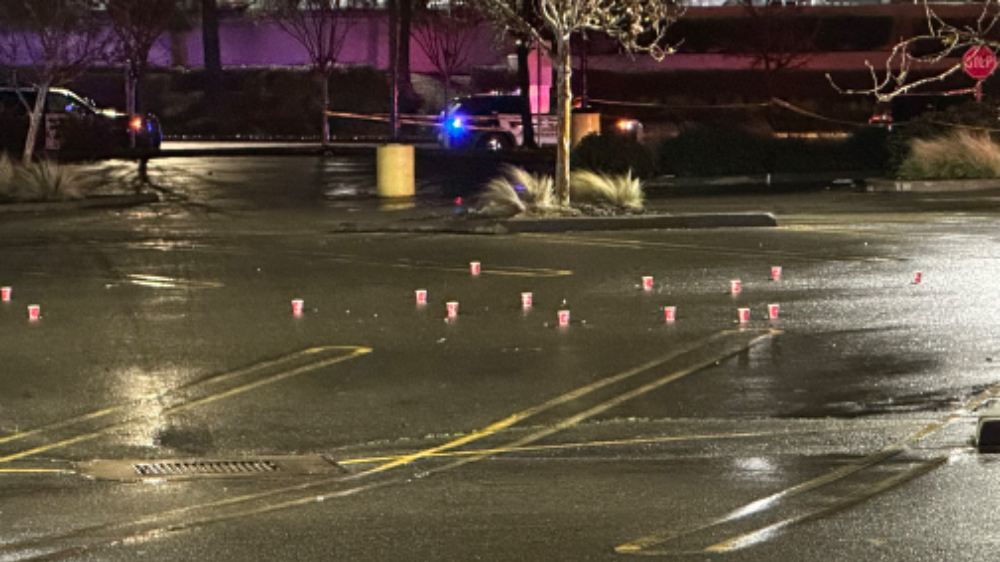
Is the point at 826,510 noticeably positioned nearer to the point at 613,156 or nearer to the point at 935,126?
the point at 613,156

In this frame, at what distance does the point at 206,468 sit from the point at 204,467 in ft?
0.12

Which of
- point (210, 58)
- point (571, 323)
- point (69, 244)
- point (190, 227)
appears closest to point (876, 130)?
point (190, 227)

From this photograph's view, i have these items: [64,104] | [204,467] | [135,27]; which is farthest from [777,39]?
[204,467]

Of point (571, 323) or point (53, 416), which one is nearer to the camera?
point (53, 416)

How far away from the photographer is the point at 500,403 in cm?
1040

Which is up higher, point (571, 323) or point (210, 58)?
point (210, 58)

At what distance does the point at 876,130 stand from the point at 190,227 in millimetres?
17327

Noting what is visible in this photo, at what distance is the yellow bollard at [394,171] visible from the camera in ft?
89.4

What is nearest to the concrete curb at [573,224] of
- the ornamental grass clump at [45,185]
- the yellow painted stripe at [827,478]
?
the ornamental grass clump at [45,185]

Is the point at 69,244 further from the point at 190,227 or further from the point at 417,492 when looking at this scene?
the point at 417,492

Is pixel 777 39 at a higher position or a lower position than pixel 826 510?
higher

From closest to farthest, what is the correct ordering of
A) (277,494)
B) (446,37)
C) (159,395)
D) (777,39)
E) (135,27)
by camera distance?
1. (277,494)
2. (159,395)
3. (135,27)
4. (777,39)
5. (446,37)

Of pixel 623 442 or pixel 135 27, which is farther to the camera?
pixel 135 27

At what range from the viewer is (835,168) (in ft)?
109
